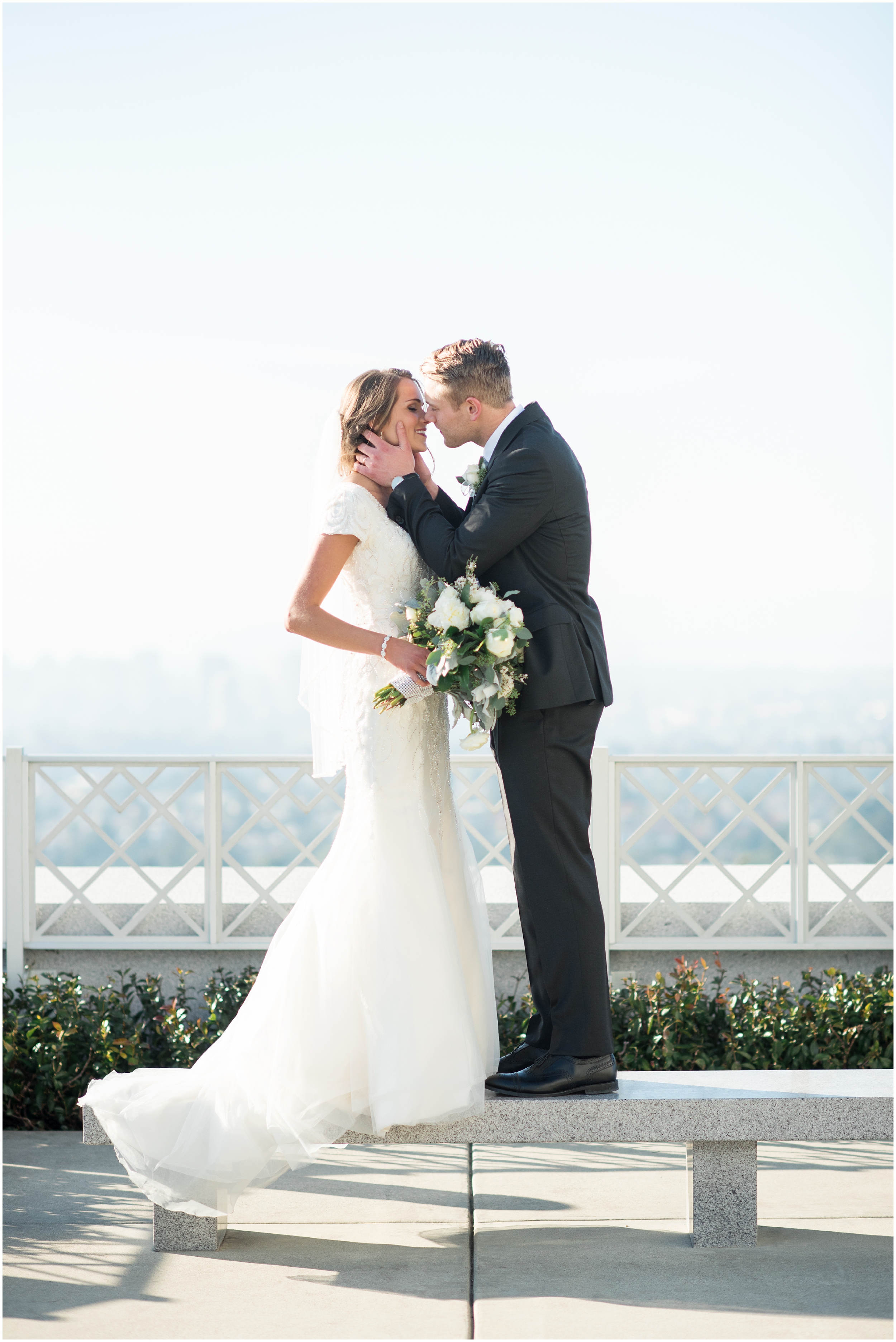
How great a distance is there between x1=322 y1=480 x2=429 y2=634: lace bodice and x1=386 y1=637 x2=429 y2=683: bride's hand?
0.39 ft

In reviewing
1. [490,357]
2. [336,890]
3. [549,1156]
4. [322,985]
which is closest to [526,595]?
[490,357]

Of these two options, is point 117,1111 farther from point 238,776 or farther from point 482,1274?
point 238,776

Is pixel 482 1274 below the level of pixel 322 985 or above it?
below

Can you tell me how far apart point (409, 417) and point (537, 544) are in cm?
57

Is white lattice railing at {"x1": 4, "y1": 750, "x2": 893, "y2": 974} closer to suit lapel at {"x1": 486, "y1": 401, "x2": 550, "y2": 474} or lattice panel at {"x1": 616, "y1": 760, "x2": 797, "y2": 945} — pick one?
lattice panel at {"x1": 616, "y1": 760, "x2": 797, "y2": 945}

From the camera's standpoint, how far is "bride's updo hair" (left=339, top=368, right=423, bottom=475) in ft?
12.2

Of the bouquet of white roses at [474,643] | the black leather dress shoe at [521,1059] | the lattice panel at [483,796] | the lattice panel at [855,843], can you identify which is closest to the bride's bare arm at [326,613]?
the bouquet of white roses at [474,643]

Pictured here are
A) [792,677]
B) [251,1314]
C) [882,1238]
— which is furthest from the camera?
[792,677]

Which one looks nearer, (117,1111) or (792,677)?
(117,1111)

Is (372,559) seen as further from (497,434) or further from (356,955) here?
(356,955)

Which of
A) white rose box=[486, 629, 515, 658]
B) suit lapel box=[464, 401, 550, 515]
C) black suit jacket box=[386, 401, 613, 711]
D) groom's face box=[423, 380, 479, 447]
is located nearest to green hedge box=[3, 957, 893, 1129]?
black suit jacket box=[386, 401, 613, 711]

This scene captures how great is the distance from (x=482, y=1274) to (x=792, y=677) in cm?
3431

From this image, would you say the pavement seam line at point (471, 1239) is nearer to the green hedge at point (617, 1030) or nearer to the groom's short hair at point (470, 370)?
the green hedge at point (617, 1030)

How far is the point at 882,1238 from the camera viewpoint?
12.6ft
